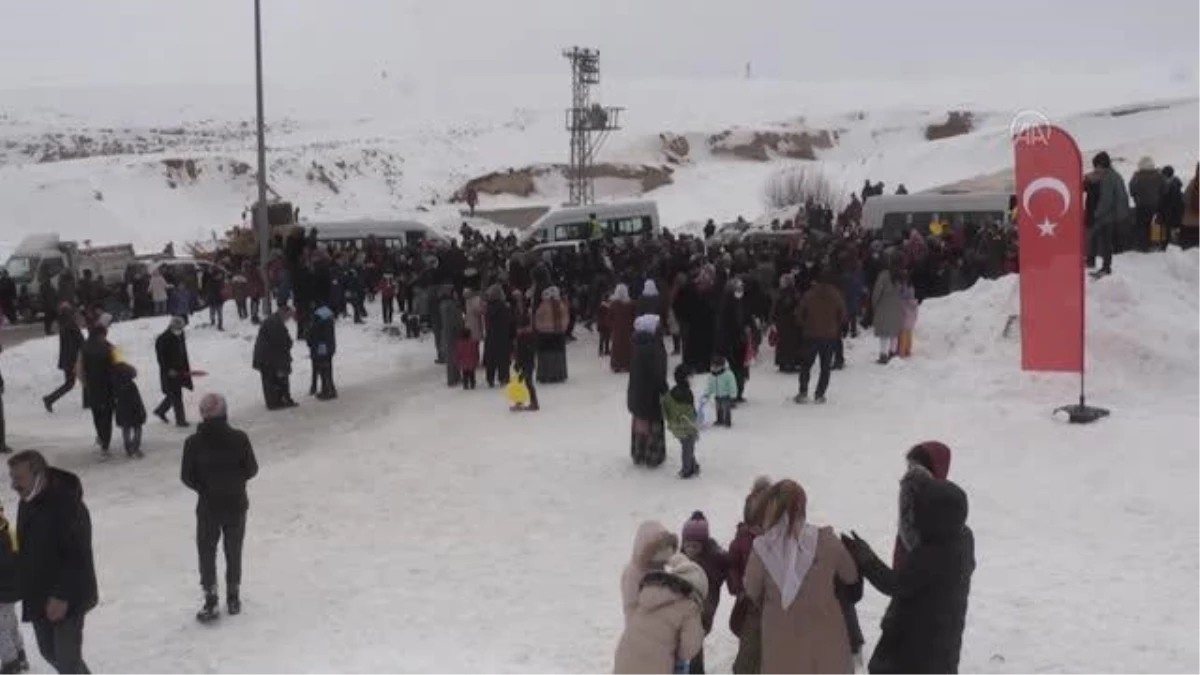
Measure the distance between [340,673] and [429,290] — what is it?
1311cm

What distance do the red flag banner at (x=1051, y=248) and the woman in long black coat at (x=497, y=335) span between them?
669cm

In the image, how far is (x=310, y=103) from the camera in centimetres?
12750

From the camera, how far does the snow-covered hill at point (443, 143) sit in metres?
52.5

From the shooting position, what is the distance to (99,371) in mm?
13039

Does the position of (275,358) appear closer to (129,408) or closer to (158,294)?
(129,408)

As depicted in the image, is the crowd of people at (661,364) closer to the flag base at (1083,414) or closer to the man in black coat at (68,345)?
the man in black coat at (68,345)

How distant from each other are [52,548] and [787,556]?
3843mm

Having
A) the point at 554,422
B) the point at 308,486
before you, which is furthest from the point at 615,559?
the point at 554,422

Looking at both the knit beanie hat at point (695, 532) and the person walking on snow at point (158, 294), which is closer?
the knit beanie hat at point (695, 532)

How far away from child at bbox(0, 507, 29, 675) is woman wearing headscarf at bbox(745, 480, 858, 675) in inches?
172

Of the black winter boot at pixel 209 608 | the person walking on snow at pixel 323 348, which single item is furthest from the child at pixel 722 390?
the black winter boot at pixel 209 608

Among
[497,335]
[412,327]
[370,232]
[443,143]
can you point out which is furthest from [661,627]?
[443,143]

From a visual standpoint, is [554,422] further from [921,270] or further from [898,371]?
[921,270]

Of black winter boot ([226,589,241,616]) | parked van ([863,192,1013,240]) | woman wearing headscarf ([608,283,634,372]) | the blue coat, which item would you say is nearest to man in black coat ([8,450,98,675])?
black winter boot ([226,589,241,616])
